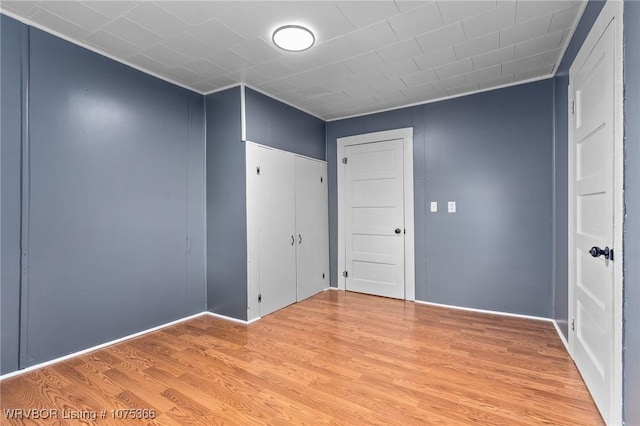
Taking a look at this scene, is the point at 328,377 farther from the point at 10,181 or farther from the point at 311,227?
the point at 10,181

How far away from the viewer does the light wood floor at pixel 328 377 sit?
187 centimetres

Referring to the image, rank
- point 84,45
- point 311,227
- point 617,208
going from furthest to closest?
point 311,227 → point 84,45 → point 617,208

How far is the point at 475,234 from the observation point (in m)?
3.74

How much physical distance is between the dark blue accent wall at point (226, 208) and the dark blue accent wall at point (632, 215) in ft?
9.84

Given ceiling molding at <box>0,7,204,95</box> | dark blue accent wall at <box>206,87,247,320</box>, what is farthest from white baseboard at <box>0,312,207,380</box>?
ceiling molding at <box>0,7,204,95</box>

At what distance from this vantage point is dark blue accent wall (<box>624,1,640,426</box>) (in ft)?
4.64

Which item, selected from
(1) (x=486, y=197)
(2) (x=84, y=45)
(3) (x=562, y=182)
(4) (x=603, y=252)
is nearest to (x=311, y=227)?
(1) (x=486, y=197)

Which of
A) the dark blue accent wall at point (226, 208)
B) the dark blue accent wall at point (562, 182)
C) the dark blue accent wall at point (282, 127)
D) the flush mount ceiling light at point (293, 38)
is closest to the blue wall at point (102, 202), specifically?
the dark blue accent wall at point (226, 208)

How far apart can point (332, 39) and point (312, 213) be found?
2.40 meters

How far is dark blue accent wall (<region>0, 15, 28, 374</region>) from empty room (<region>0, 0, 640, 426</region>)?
1cm

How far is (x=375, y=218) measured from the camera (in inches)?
176

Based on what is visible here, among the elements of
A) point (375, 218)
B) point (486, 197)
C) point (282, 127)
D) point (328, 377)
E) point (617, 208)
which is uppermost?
point (282, 127)

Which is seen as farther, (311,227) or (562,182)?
(311,227)

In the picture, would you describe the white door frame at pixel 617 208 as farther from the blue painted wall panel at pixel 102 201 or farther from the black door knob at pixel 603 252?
the blue painted wall panel at pixel 102 201
